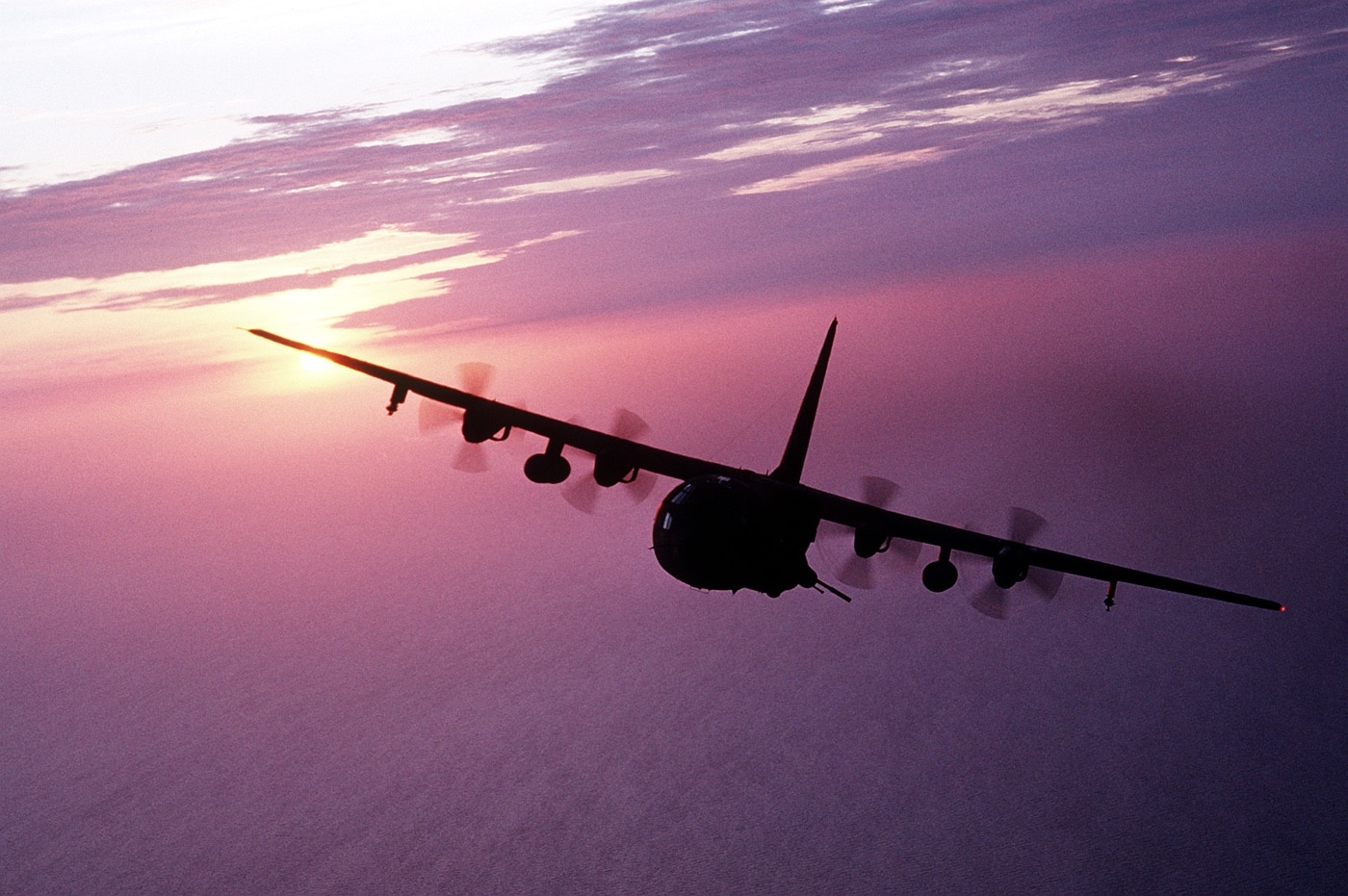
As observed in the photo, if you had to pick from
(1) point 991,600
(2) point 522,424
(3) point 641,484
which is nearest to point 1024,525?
(1) point 991,600

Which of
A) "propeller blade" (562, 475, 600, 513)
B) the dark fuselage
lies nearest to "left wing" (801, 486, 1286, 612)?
the dark fuselage

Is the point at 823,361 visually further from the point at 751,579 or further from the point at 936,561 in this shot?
the point at 751,579

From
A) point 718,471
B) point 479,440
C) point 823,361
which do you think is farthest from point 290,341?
point 823,361

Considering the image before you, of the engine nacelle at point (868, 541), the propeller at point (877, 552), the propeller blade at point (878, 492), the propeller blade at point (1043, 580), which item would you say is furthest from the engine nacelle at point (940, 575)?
the propeller blade at point (878, 492)

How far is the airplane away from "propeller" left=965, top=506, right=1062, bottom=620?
78mm

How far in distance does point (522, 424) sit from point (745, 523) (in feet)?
34.4

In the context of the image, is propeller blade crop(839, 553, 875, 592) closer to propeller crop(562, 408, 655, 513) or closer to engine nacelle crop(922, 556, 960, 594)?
engine nacelle crop(922, 556, 960, 594)

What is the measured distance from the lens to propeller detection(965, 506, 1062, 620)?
32031 mm

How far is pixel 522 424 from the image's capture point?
3562cm

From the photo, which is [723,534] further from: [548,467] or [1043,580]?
[1043,580]

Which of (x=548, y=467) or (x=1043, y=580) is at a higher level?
(x=548, y=467)

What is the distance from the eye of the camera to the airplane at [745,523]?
30000 millimetres

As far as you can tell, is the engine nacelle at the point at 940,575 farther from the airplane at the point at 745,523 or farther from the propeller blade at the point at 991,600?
the propeller blade at the point at 991,600

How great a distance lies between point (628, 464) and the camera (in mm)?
36000
